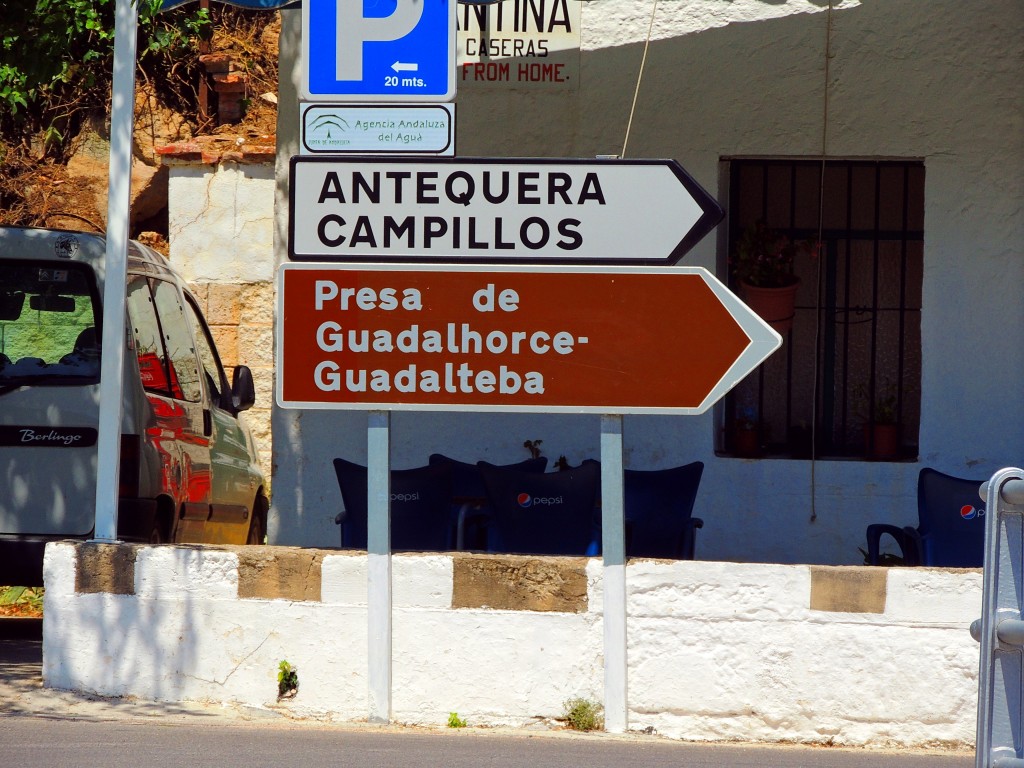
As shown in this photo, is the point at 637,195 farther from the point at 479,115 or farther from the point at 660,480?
the point at 479,115

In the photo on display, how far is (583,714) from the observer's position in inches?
194

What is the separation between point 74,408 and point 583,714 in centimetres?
290

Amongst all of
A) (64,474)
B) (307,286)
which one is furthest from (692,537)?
(64,474)

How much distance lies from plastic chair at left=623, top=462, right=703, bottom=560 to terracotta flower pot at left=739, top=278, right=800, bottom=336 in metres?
1.01

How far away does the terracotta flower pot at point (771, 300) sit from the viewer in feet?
24.6

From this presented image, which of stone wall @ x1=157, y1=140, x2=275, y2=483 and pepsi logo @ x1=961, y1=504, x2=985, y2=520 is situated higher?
stone wall @ x1=157, y1=140, x2=275, y2=483

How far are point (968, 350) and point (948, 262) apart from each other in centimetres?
50

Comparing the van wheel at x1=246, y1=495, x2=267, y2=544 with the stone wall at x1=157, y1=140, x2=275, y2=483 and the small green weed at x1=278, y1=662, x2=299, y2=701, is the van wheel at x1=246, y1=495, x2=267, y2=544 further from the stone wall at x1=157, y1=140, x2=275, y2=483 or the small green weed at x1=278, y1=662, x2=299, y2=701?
the small green weed at x1=278, y1=662, x2=299, y2=701

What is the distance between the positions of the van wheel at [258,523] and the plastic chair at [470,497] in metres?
1.78

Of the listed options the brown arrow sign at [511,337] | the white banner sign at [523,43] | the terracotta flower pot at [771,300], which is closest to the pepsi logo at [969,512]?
the terracotta flower pot at [771,300]

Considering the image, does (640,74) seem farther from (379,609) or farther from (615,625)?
(379,609)

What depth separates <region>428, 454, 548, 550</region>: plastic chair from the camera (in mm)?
6785

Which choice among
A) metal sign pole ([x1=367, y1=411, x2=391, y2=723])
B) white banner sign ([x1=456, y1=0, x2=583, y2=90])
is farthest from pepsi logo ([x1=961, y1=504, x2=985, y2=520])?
white banner sign ([x1=456, y1=0, x2=583, y2=90])

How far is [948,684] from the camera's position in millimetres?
4781
